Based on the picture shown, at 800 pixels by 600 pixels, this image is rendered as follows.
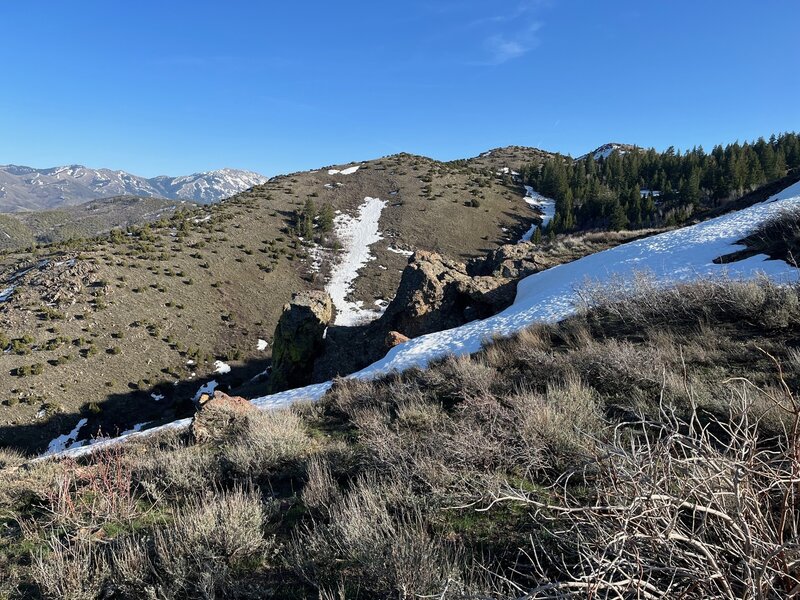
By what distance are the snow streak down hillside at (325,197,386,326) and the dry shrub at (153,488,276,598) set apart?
23708 millimetres

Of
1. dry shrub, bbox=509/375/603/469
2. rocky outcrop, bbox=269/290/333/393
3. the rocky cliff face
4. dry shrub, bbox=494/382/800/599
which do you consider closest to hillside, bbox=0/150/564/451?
rocky outcrop, bbox=269/290/333/393

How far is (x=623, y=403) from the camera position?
4.55 metres

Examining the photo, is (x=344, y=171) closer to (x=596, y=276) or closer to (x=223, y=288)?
(x=223, y=288)

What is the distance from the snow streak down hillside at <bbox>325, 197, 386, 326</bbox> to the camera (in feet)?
98.7

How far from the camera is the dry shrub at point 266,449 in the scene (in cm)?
495

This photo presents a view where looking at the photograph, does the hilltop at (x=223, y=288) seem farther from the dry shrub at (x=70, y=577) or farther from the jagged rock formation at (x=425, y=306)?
the dry shrub at (x=70, y=577)

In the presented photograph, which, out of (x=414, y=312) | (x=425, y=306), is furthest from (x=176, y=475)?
(x=425, y=306)

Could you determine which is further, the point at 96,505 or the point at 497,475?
the point at 96,505

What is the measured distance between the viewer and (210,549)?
10.0ft

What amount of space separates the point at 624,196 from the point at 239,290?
142 ft

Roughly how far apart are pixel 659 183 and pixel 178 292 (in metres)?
57.9

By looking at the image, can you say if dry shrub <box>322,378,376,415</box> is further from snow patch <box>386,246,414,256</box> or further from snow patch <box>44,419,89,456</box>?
snow patch <box>386,246,414,256</box>

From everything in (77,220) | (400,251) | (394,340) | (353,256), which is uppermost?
(77,220)

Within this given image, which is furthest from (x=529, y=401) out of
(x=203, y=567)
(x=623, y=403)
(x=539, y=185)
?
(x=539, y=185)
